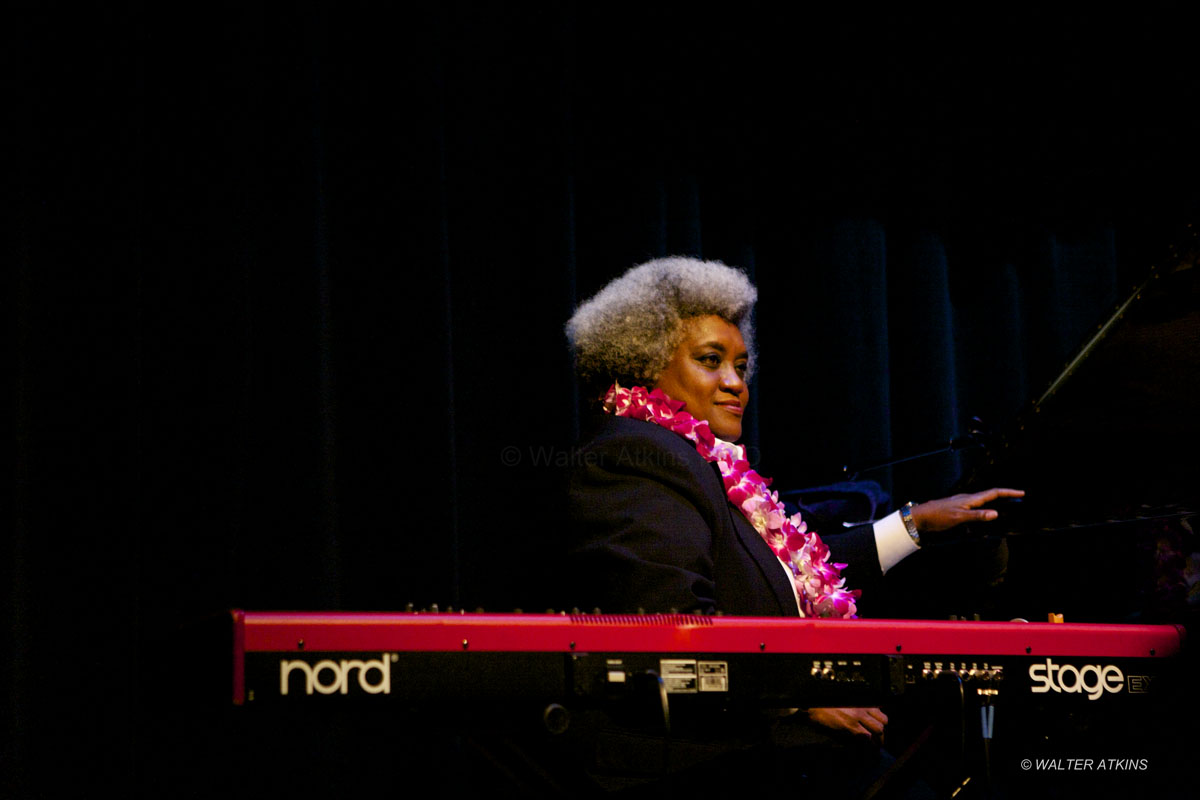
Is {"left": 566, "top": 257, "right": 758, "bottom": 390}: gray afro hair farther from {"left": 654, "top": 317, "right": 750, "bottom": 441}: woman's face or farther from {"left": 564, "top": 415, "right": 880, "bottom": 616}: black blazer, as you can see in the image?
{"left": 564, "top": 415, "right": 880, "bottom": 616}: black blazer

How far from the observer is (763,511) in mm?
1859

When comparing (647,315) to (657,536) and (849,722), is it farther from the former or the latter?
(849,722)

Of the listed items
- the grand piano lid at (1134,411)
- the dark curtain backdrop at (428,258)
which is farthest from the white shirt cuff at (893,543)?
the dark curtain backdrop at (428,258)

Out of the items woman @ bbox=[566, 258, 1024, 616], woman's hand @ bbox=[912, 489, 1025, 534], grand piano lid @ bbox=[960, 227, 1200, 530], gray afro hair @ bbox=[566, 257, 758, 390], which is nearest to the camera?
woman @ bbox=[566, 258, 1024, 616]

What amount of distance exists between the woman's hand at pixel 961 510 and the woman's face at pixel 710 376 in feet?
1.38

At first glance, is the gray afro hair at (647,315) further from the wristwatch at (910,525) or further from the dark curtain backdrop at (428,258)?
the wristwatch at (910,525)

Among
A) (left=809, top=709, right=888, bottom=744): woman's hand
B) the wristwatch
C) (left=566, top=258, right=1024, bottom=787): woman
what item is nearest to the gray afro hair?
(left=566, top=258, right=1024, bottom=787): woman

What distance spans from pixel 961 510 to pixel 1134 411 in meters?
0.36

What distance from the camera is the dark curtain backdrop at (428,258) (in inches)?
79.9

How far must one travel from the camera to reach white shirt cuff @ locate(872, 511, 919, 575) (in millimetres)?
2146

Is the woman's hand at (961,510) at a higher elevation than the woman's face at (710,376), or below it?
Answer: below

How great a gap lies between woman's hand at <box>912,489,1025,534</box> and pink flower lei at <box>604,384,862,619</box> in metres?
0.25

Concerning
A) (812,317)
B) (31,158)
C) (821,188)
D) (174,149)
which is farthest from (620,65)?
(31,158)

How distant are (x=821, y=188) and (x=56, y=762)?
8.00 feet
